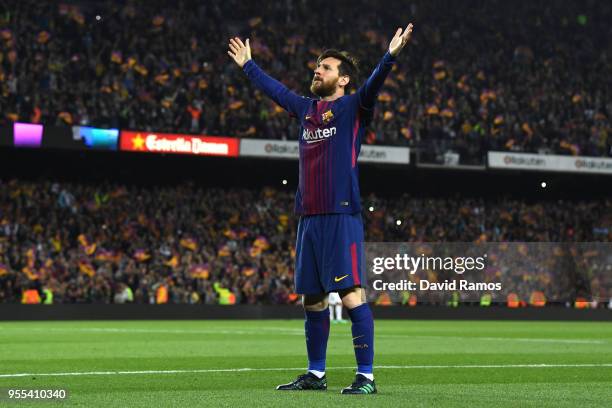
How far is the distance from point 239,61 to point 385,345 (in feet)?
28.6

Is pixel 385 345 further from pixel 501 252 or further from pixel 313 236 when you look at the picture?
pixel 501 252

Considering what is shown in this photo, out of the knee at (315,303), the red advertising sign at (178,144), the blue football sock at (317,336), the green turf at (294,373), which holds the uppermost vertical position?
the red advertising sign at (178,144)

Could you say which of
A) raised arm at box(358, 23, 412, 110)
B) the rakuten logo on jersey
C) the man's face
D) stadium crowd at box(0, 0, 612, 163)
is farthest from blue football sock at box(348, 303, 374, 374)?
stadium crowd at box(0, 0, 612, 163)

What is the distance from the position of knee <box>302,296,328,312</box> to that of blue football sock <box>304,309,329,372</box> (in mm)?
24

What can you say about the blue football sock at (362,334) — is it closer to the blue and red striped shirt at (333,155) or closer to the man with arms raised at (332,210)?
the man with arms raised at (332,210)

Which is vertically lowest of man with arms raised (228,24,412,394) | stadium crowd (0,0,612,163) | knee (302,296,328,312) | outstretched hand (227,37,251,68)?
knee (302,296,328,312)

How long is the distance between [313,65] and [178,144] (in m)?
6.95

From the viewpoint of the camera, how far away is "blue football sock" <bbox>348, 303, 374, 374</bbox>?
7.29 m

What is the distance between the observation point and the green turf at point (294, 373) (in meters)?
6.76

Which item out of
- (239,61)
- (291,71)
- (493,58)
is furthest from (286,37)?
(239,61)

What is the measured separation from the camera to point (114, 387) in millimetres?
7691

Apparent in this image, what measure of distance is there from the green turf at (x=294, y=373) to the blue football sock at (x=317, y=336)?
0.84 ft

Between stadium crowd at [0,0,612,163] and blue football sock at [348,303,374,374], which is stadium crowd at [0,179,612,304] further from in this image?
blue football sock at [348,303,374,374]

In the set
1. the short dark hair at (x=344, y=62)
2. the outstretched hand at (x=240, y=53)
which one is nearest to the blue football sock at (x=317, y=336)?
Result: the short dark hair at (x=344, y=62)
